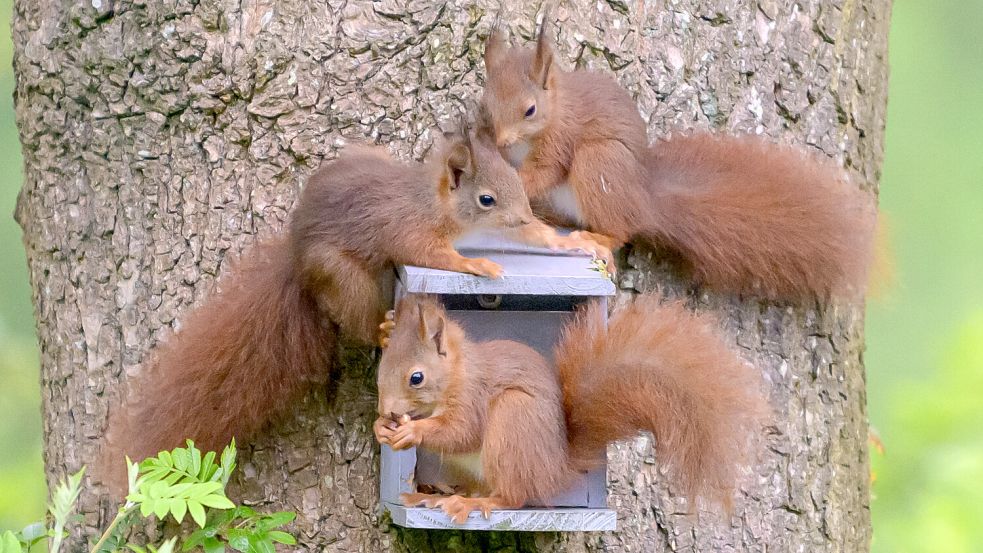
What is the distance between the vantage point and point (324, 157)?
182cm

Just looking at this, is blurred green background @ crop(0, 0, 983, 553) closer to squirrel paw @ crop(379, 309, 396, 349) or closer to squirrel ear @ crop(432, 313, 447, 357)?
squirrel paw @ crop(379, 309, 396, 349)

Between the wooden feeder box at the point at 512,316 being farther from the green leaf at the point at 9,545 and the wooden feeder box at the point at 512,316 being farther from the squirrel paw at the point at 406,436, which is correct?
the green leaf at the point at 9,545

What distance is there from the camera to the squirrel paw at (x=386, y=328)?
1593 mm

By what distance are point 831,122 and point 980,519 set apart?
3.37 feet

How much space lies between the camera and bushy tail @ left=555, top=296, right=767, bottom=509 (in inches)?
55.4

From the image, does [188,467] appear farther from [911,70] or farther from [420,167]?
[911,70]

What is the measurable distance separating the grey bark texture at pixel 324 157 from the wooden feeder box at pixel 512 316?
17 cm

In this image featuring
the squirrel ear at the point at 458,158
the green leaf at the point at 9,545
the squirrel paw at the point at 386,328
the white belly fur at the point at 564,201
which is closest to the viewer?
the green leaf at the point at 9,545

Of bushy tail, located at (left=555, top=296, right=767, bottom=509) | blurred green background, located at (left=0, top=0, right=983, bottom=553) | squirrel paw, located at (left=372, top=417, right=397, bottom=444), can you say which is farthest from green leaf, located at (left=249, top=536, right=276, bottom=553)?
blurred green background, located at (left=0, top=0, right=983, bottom=553)

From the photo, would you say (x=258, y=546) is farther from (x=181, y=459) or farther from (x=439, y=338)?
(x=439, y=338)

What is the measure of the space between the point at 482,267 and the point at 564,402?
0.69ft

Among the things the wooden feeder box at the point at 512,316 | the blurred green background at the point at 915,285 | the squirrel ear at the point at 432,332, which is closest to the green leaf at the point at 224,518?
the wooden feeder box at the point at 512,316

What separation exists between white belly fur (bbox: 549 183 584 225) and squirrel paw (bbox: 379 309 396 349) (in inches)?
12.6

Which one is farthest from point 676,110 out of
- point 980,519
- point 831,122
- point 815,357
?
point 980,519
